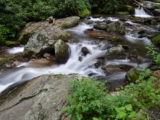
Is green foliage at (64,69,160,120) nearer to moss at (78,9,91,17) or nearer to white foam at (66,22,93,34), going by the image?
white foam at (66,22,93,34)

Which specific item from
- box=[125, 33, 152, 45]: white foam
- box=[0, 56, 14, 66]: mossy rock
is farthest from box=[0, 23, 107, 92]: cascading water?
box=[125, 33, 152, 45]: white foam

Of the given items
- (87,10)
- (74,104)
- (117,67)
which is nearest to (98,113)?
(74,104)

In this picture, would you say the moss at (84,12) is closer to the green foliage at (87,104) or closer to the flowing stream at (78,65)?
the flowing stream at (78,65)

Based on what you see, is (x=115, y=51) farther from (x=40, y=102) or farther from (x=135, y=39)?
(x=40, y=102)

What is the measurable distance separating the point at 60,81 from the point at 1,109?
5.41ft

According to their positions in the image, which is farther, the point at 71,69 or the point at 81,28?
the point at 81,28

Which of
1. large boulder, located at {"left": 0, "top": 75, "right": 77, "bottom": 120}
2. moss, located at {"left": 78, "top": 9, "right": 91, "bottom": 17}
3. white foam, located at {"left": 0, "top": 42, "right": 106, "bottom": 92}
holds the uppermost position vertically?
moss, located at {"left": 78, "top": 9, "right": 91, "bottom": 17}

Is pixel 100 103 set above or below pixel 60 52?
above

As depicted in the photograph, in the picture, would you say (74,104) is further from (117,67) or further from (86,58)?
(86,58)

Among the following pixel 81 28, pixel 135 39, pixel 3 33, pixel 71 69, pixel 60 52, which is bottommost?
pixel 71 69

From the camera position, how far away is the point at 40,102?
4.05m

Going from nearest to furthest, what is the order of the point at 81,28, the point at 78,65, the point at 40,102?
1. the point at 40,102
2. the point at 78,65
3. the point at 81,28

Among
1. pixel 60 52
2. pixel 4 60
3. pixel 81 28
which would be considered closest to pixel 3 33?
pixel 4 60

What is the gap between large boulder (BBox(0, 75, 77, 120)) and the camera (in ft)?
12.2
